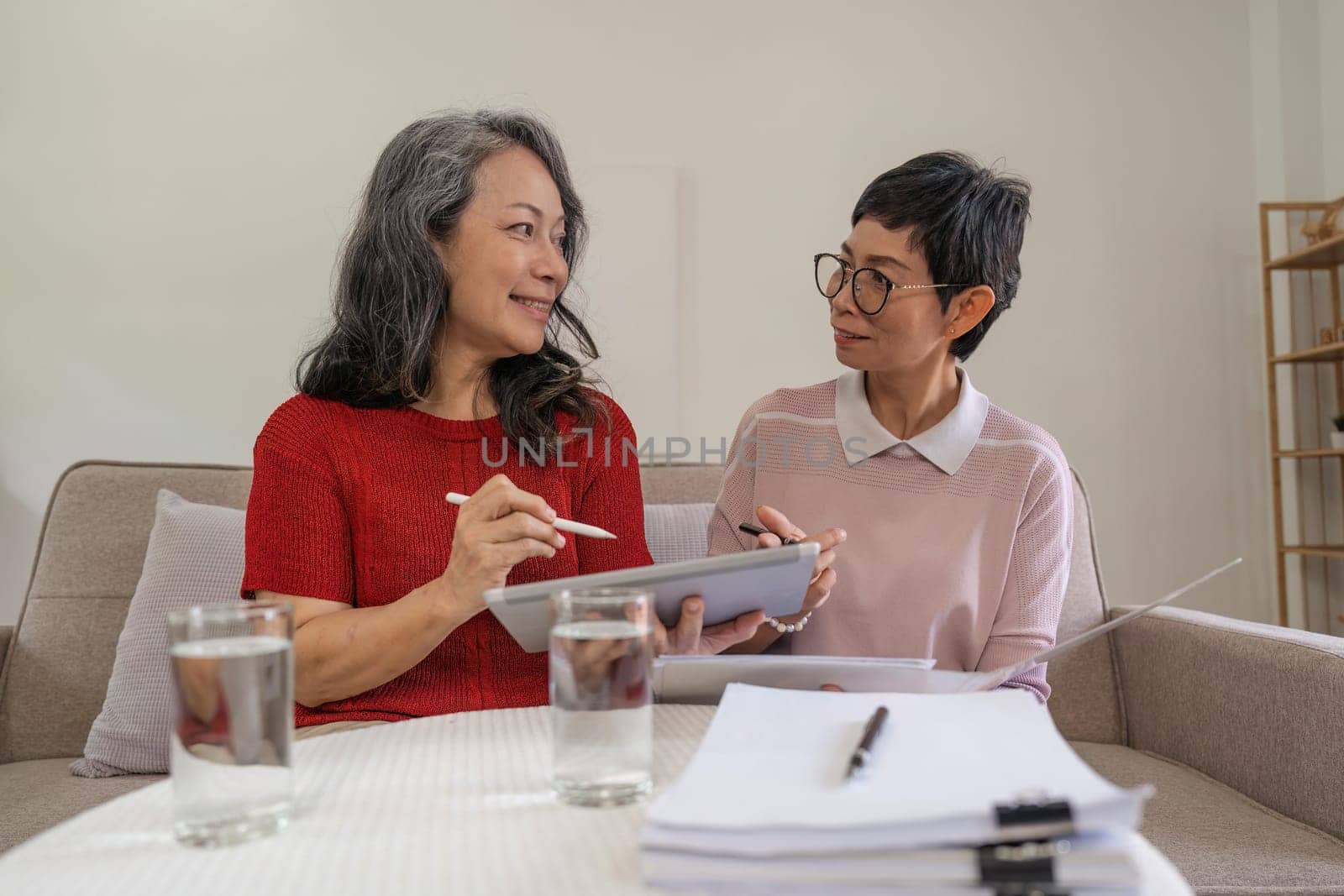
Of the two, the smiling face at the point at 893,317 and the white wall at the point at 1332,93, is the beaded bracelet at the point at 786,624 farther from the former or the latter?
the white wall at the point at 1332,93

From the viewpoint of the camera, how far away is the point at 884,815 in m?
0.50

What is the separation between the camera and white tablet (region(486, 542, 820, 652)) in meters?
0.85

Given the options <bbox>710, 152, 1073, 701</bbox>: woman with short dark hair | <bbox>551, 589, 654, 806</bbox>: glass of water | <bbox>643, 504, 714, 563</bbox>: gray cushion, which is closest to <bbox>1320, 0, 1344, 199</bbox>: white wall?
<bbox>710, 152, 1073, 701</bbox>: woman with short dark hair

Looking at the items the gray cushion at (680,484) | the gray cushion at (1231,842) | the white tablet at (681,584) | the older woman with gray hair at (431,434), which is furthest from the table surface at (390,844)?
the gray cushion at (680,484)

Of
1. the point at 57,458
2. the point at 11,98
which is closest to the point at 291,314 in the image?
the point at 57,458

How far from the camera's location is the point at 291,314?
306 centimetres

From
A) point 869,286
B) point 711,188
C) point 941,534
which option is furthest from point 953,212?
point 711,188

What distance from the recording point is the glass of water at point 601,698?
0.65 metres

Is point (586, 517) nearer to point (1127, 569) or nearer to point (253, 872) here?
point (253, 872)

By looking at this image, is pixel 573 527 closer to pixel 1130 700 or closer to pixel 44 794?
pixel 44 794

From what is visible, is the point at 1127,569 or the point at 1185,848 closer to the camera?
the point at 1185,848

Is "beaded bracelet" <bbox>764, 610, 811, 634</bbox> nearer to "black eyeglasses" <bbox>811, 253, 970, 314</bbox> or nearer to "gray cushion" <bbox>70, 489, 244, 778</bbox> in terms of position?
"black eyeglasses" <bbox>811, 253, 970, 314</bbox>

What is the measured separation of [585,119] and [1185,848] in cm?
250

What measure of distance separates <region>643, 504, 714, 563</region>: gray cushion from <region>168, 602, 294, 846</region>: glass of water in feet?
4.00
